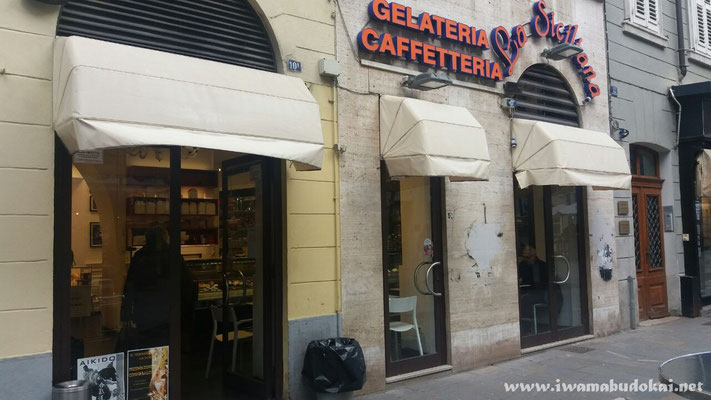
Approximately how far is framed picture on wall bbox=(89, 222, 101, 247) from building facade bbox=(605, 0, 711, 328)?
841 centimetres

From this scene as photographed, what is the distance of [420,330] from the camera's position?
7199 mm

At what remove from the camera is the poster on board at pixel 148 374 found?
5.06m

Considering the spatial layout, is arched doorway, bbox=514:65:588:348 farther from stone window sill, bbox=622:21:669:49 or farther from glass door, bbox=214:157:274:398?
glass door, bbox=214:157:274:398

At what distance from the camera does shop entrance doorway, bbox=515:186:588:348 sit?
8430mm

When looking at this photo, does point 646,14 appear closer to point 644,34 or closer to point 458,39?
point 644,34

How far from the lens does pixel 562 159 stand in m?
7.71

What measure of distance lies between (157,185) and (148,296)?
105 cm

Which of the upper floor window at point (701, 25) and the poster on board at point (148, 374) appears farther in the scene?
the upper floor window at point (701, 25)

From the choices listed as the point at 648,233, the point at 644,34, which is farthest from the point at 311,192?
the point at 644,34

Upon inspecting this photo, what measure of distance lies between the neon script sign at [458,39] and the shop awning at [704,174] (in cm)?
422

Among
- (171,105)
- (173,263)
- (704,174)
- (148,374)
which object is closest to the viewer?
(171,105)

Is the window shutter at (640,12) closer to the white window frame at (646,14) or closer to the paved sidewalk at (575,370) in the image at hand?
the white window frame at (646,14)

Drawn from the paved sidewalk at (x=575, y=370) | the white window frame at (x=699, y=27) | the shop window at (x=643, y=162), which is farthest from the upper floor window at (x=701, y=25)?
the paved sidewalk at (x=575, y=370)

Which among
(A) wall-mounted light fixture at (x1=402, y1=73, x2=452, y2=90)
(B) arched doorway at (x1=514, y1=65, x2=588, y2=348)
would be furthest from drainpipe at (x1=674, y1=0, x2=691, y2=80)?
(A) wall-mounted light fixture at (x1=402, y1=73, x2=452, y2=90)
